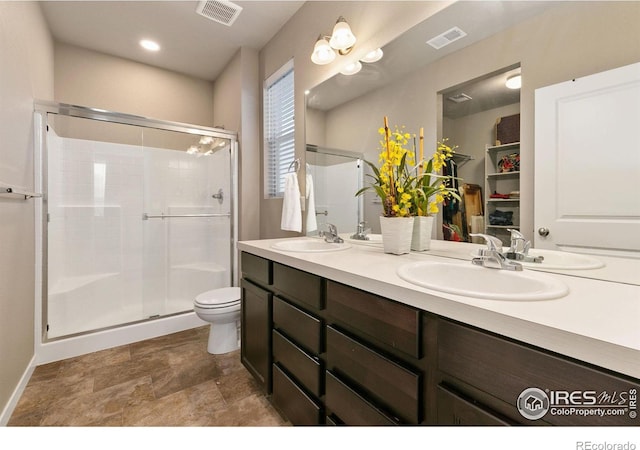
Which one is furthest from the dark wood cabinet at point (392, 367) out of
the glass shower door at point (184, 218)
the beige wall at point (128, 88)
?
the beige wall at point (128, 88)

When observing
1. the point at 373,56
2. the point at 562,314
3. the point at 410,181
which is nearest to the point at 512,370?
the point at 562,314

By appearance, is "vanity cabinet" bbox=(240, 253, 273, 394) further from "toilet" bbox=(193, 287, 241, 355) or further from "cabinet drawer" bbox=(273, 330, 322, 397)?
"toilet" bbox=(193, 287, 241, 355)

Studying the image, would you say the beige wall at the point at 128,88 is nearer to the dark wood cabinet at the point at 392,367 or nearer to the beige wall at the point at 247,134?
the beige wall at the point at 247,134

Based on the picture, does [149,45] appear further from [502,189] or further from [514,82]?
[502,189]

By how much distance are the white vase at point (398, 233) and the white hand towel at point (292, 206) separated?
917 millimetres

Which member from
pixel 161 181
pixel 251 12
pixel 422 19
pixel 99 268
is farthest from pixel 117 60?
pixel 422 19

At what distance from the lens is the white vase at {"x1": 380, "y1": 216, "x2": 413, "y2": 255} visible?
50.7 inches

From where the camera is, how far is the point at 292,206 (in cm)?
214

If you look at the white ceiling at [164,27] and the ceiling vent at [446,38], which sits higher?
the white ceiling at [164,27]

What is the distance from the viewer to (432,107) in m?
1.35

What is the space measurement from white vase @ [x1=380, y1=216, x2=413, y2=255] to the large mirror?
0.58ft

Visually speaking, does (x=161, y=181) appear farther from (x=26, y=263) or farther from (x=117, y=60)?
(x=117, y=60)

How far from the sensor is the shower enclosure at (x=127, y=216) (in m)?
2.11

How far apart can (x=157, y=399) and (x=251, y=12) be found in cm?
270
